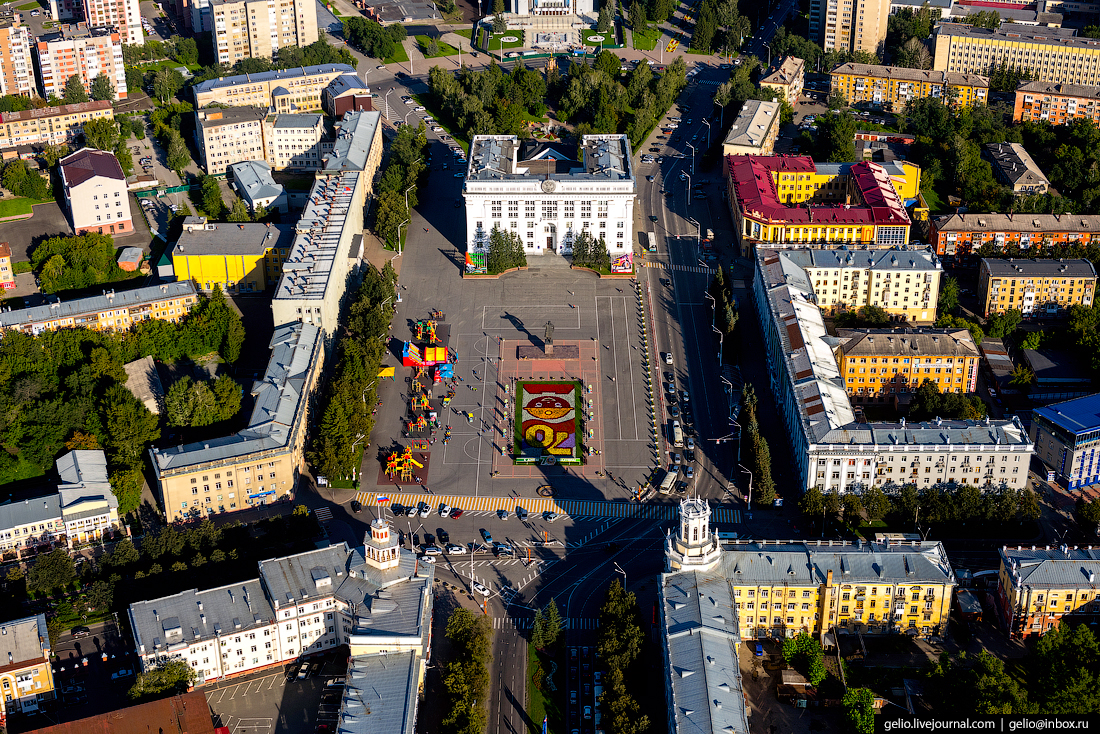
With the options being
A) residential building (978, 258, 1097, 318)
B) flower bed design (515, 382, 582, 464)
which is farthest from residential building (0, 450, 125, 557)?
residential building (978, 258, 1097, 318)

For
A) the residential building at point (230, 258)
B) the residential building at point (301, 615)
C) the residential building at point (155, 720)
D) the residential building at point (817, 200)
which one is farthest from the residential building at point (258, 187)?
the residential building at point (155, 720)

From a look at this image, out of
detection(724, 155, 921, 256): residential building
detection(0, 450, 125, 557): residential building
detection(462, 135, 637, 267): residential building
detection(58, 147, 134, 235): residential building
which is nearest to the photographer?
detection(0, 450, 125, 557): residential building

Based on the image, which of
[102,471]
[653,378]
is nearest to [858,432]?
[653,378]

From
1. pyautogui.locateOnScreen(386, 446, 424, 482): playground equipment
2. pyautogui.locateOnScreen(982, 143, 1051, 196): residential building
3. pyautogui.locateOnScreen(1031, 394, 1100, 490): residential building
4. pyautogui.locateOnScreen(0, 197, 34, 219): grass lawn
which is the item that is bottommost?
pyautogui.locateOnScreen(386, 446, 424, 482): playground equipment

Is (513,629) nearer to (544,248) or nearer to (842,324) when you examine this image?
(842,324)

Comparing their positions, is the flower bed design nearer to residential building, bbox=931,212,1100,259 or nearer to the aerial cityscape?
the aerial cityscape

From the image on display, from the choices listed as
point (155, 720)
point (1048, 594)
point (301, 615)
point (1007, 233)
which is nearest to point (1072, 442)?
point (1048, 594)

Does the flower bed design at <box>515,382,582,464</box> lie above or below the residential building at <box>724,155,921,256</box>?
below
